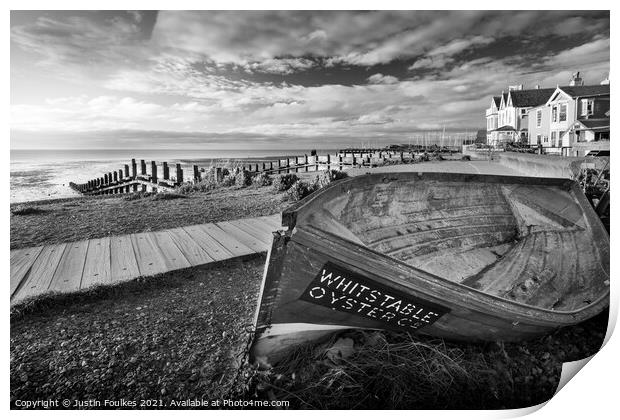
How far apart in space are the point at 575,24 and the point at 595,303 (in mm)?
2970

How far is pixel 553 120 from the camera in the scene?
→ 62.4 feet

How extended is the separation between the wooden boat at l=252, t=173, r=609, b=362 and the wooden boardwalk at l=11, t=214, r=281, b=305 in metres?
1.27

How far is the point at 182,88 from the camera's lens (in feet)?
14.8

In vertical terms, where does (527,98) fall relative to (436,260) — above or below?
above

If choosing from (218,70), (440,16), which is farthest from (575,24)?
(218,70)

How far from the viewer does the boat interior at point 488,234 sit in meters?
3.53

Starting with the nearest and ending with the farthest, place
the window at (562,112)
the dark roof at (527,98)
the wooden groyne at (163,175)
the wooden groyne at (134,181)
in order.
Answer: the wooden groyne at (134,181) → the wooden groyne at (163,175) → the window at (562,112) → the dark roof at (527,98)

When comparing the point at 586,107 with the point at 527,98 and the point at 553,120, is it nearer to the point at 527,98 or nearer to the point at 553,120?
the point at 553,120

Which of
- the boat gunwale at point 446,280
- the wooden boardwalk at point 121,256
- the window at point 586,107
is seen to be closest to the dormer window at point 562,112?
the window at point 586,107

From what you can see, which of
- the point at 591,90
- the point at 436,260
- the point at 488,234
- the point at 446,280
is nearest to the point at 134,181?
the point at 436,260

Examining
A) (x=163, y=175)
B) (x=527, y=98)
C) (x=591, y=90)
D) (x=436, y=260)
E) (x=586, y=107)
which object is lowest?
(x=436, y=260)

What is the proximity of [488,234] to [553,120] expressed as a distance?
19.2 meters

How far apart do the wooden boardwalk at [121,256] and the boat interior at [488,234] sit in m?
1.21

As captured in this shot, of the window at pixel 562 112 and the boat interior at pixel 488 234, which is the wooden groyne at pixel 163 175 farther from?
the boat interior at pixel 488 234
